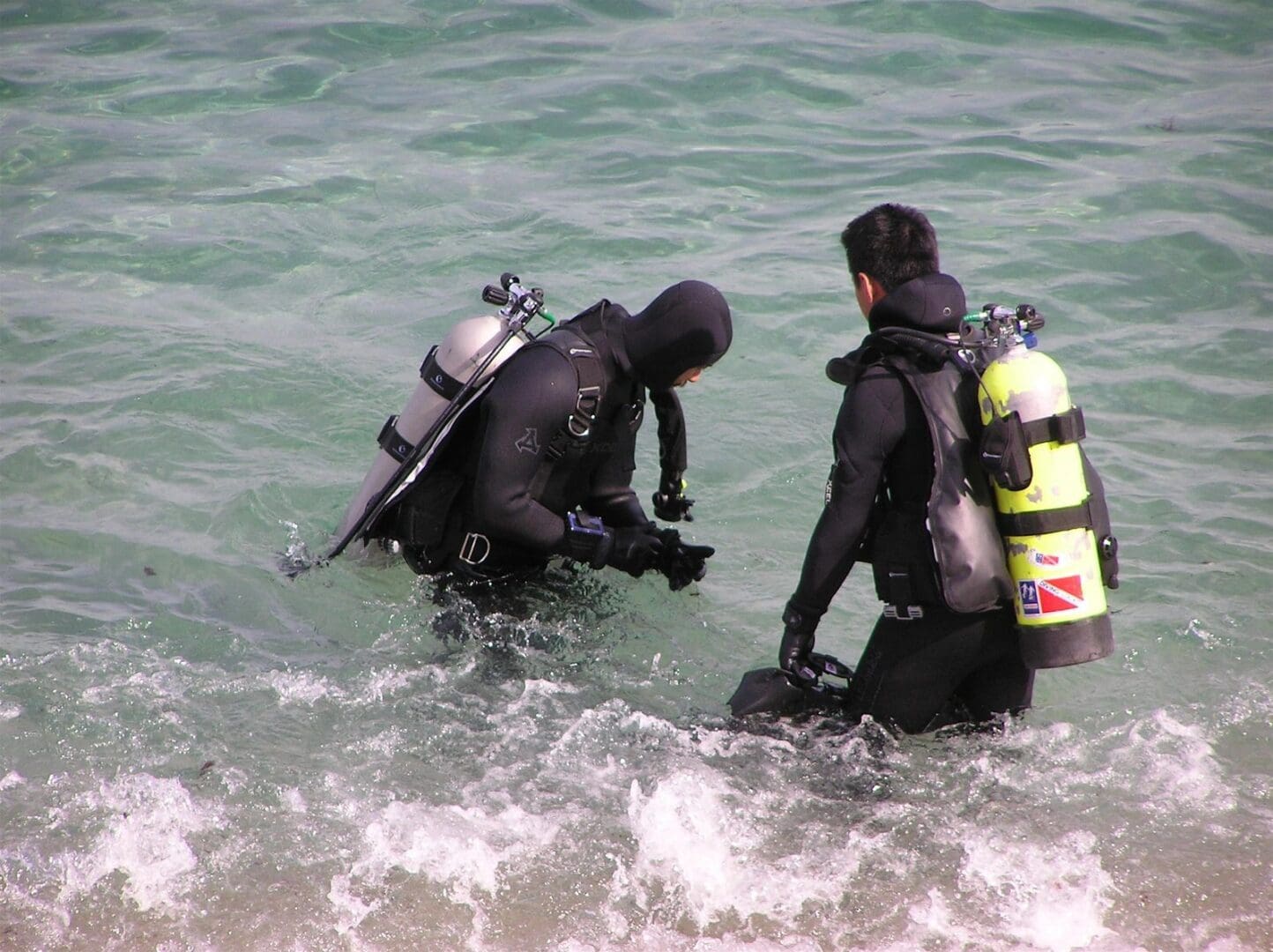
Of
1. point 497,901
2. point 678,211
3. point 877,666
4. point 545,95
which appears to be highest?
point 545,95

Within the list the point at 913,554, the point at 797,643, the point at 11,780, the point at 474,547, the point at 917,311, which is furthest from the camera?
the point at 474,547

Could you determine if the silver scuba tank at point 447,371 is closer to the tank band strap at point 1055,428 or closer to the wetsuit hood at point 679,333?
the wetsuit hood at point 679,333

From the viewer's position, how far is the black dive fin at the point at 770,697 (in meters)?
4.21

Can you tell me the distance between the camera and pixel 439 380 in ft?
14.6

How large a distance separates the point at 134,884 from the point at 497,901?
104cm

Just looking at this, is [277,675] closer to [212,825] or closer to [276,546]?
[212,825]

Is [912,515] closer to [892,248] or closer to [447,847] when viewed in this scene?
[892,248]

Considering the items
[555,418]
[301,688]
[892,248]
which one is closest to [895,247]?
[892,248]

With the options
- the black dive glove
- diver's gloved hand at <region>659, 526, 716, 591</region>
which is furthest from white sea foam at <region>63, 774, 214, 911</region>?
diver's gloved hand at <region>659, 526, 716, 591</region>

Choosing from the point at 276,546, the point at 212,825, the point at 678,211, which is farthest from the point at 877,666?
the point at 678,211

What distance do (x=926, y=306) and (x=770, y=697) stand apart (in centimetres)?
139

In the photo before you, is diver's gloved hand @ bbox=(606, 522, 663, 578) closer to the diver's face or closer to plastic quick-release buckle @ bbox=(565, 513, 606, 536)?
plastic quick-release buckle @ bbox=(565, 513, 606, 536)

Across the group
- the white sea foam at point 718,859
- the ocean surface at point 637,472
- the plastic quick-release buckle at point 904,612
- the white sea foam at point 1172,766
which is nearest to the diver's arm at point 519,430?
the ocean surface at point 637,472

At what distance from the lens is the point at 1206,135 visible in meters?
10.1
